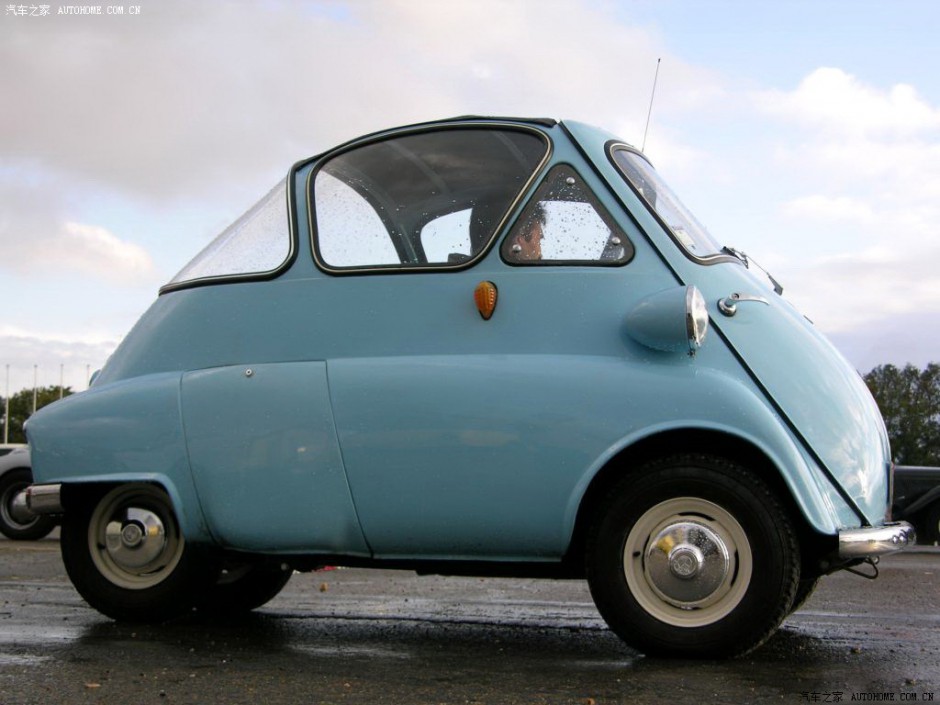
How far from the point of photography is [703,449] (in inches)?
185

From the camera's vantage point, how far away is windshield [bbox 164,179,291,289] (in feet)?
17.7

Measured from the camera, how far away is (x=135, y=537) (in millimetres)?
5551

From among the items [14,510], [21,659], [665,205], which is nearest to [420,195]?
[665,205]

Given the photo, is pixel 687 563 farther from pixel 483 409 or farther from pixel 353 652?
pixel 353 652

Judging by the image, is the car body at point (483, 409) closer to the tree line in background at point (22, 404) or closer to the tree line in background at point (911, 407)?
the tree line in background at point (911, 407)

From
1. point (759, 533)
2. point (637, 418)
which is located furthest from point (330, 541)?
point (759, 533)

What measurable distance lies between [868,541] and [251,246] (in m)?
2.86

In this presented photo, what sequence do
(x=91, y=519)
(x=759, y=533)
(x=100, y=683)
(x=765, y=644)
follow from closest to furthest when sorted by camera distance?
1. (x=100, y=683)
2. (x=759, y=533)
3. (x=765, y=644)
4. (x=91, y=519)

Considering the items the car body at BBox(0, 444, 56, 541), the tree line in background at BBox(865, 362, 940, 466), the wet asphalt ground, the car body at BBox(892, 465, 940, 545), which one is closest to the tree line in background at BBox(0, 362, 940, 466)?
the tree line in background at BBox(865, 362, 940, 466)

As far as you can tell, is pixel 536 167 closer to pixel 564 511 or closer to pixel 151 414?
pixel 564 511

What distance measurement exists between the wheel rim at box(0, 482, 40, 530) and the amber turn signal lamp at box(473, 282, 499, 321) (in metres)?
9.72

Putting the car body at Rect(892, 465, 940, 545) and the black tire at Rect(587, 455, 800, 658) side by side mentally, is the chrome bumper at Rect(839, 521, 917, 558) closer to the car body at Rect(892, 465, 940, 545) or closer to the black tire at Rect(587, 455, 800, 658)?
the black tire at Rect(587, 455, 800, 658)

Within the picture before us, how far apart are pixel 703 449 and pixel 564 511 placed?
1.90ft

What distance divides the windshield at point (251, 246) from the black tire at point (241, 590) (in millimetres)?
1439
